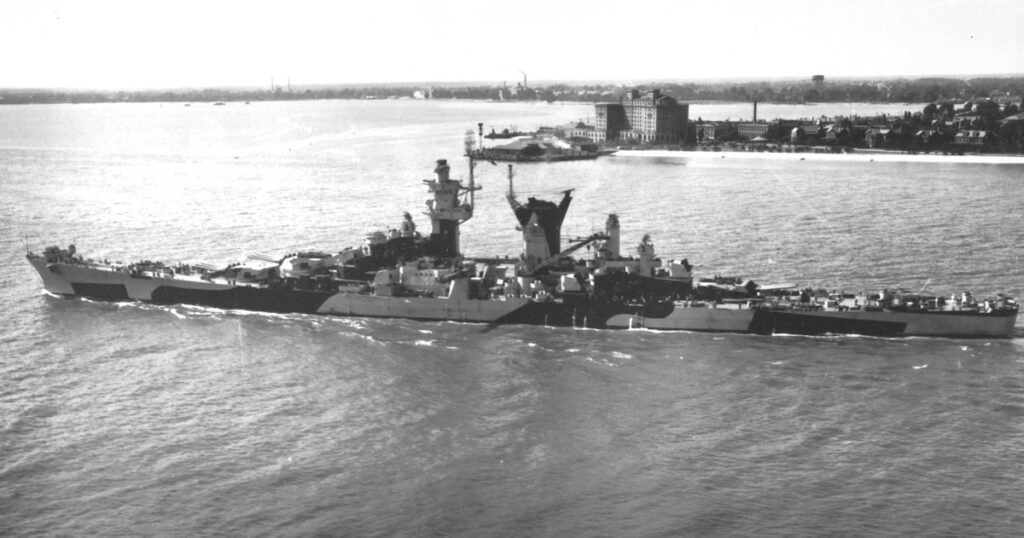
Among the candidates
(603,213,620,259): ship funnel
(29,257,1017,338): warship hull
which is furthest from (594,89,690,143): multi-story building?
(29,257,1017,338): warship hull

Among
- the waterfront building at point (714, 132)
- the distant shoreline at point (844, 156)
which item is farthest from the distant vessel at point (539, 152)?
the waterfront building at point (714, 132)

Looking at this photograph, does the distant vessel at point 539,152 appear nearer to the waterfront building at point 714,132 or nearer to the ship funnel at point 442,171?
the waterfront building at point 714,132

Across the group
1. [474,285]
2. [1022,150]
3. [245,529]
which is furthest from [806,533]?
[1022,150]

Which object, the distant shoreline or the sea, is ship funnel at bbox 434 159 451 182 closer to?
the sea

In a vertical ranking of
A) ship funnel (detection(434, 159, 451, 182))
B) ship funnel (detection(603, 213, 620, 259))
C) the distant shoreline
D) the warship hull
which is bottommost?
the warship hull

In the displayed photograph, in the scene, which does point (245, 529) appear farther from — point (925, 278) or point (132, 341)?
point (925, 278)
